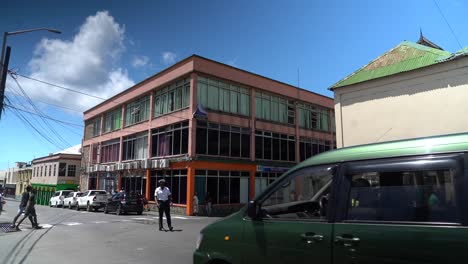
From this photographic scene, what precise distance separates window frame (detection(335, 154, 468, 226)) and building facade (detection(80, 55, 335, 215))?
2651 centimetres

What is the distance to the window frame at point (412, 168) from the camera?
294 cm

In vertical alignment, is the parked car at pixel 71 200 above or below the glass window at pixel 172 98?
below

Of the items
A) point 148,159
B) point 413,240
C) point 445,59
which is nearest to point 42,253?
point 413,240

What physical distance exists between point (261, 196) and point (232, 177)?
93.6 feet

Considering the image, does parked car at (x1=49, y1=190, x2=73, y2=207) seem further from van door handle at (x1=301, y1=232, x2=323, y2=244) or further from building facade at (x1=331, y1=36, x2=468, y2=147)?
van door handle at (x1=301, y1=232, x2=323, y2=244)

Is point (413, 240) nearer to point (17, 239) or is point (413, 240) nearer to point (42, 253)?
point (42, 253)

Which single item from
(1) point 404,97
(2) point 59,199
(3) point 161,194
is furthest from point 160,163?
(1) point 404,97

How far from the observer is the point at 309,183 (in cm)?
413

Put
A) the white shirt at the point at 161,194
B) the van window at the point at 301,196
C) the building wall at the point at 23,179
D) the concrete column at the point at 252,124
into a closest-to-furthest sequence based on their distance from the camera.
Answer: the van window at the point at 301,196 → the white shirt at the point at 161,194 → the concrete column at the point at 252,124 → the building wall at the point at 23,179

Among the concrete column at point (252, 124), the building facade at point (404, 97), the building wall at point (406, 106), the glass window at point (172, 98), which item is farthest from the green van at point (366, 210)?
the concrete column at point (252, 124)

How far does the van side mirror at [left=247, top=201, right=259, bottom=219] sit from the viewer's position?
4207mm

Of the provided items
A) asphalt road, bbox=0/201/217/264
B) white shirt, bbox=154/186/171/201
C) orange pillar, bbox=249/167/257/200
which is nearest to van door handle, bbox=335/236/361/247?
asphalt road, bbox=0/201/217/264

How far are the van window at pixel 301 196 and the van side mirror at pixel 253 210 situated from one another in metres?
0.09

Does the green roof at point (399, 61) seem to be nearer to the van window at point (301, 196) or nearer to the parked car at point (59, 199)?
the van window at point (301, 196)
